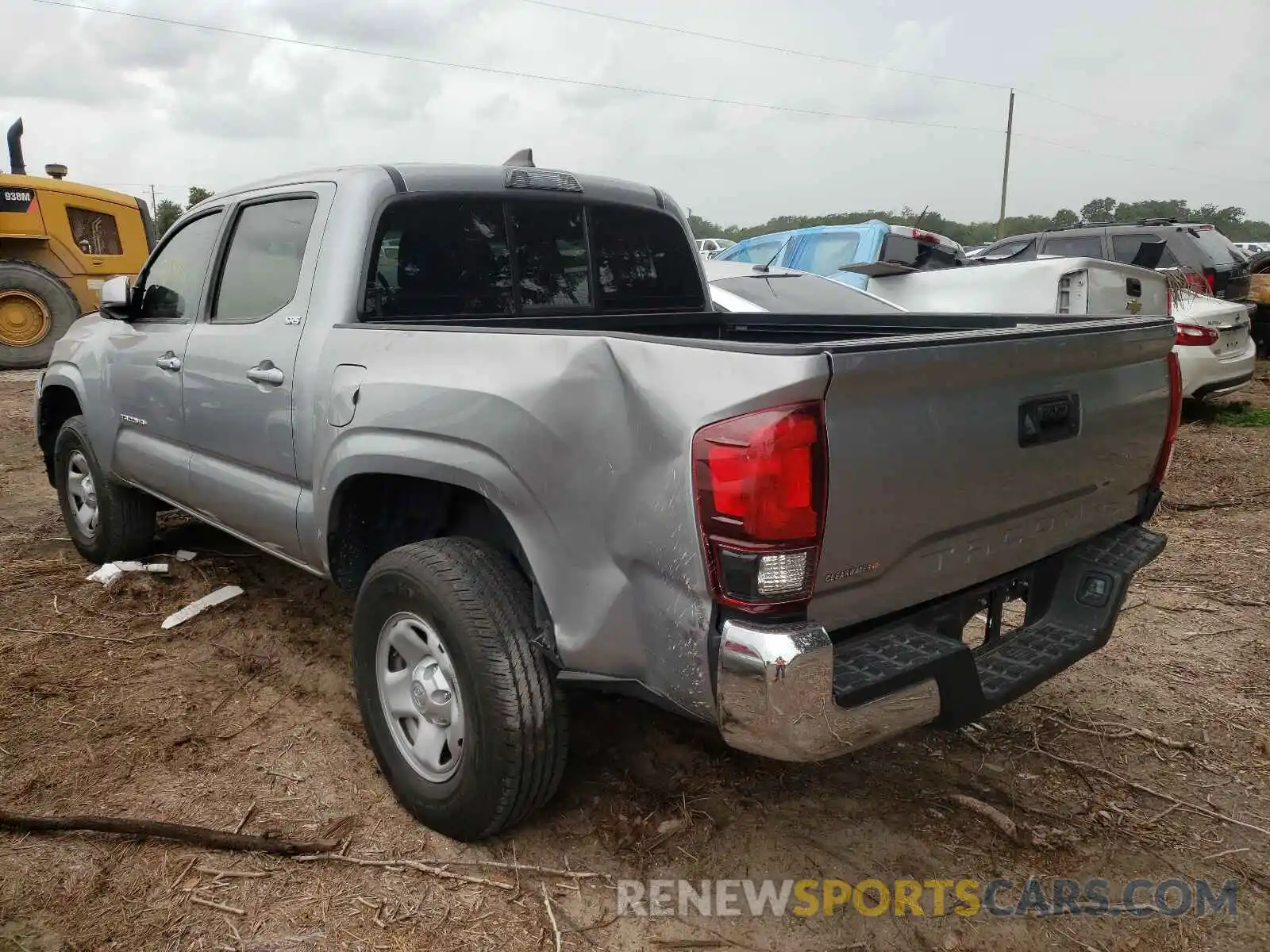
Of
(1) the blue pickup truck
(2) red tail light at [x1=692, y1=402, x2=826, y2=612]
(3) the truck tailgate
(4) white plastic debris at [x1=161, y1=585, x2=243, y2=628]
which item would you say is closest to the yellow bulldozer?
(1) the blue pickup truck

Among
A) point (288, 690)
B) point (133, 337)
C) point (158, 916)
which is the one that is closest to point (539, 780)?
point (158, 916)

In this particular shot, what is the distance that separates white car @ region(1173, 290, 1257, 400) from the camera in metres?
7.61

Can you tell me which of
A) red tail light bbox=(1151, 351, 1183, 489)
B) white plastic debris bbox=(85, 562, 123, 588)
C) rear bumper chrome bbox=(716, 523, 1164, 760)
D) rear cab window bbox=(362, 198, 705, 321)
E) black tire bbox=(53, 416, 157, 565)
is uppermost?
rear cab window bbox=(362, 198, 705, 321)

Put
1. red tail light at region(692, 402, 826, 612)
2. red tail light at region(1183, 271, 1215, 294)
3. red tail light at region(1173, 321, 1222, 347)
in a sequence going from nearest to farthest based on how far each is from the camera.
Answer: red tail light at region(692, 402, 826, 612) < red tail light at region(1173, 321, 1222, 347) < red tail light at region(1183, 271, 1215, 294)

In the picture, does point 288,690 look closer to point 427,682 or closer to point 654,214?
point 427,682

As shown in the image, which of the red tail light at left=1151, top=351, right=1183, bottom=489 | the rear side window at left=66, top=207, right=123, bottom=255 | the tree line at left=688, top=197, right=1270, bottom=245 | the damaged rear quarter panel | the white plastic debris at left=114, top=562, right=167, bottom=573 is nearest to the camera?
the damaged rear quarter panel

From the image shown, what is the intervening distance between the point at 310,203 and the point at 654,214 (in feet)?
4.53

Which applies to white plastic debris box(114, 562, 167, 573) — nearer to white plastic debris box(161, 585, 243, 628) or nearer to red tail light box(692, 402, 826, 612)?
white plastic debris box(161, 585, 243, 628)

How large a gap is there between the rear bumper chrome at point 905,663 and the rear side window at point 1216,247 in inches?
371

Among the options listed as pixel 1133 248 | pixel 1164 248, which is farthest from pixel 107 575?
pixel 1164 248

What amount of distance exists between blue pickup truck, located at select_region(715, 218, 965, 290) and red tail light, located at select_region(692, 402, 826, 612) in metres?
6.95

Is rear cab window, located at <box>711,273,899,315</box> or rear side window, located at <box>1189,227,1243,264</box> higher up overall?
rear side window, located at <box>1189,227,1243,264</box>

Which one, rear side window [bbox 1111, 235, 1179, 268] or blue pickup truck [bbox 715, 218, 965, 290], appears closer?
blue pickup truck [bbox 715, 218, 965, 290]

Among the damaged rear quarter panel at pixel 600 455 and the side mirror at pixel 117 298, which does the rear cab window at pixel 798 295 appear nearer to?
the side mirror at pixel 117 298
